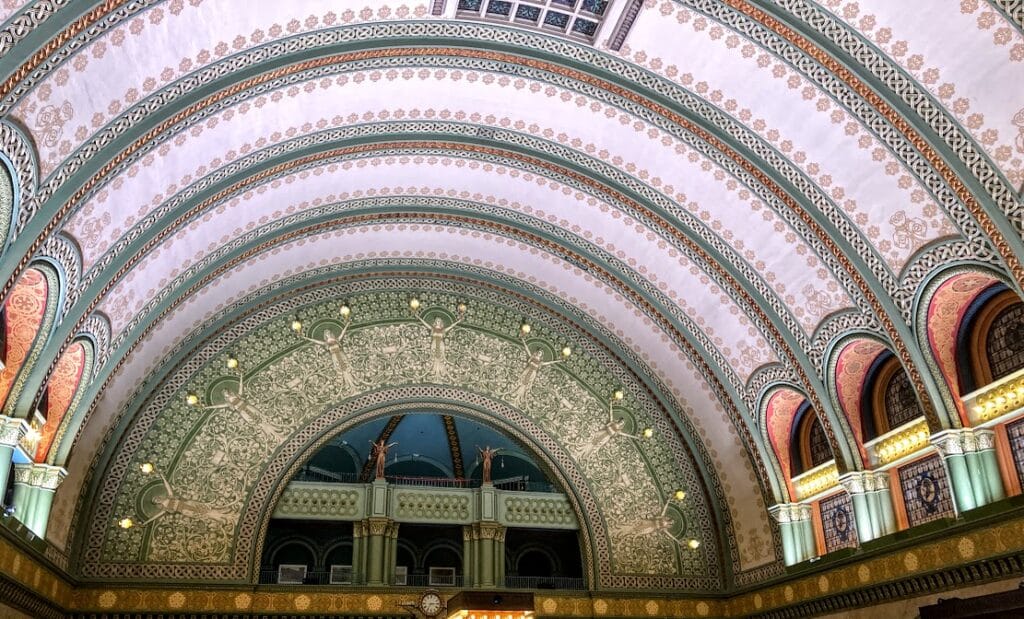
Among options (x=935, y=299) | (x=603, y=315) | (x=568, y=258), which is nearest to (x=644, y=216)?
(x=568, y=258)

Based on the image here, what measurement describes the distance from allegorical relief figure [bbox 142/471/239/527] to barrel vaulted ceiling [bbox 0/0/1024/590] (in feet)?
0.24

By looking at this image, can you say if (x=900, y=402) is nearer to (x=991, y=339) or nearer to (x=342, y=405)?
(x=991, y=339)

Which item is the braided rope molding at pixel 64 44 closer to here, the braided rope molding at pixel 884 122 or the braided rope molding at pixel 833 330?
the braided rope molding at pixel 884 122

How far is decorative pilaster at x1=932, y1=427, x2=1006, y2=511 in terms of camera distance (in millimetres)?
11422

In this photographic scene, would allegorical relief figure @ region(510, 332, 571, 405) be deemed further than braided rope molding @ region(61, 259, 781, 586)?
Yes

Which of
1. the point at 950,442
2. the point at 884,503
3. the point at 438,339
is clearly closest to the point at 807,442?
the point at 884,503

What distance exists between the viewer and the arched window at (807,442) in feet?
50.9

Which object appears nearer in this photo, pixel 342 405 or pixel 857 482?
pixel 857 482

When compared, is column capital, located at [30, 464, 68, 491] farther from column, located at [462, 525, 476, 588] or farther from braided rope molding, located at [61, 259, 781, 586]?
column, located at [462, 525, 476, 588]

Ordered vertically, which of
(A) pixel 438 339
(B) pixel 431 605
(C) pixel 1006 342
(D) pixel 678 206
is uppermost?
(D) pixel 678 206

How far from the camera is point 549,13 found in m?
11.5

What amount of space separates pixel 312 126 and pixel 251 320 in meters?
5.35

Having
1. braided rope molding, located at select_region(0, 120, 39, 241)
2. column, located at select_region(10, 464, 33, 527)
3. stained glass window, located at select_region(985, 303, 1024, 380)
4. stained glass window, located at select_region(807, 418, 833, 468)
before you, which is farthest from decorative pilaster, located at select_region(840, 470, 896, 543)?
column, located at select_region(10, 464, 33, 527)

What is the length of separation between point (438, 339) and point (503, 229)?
288cm
